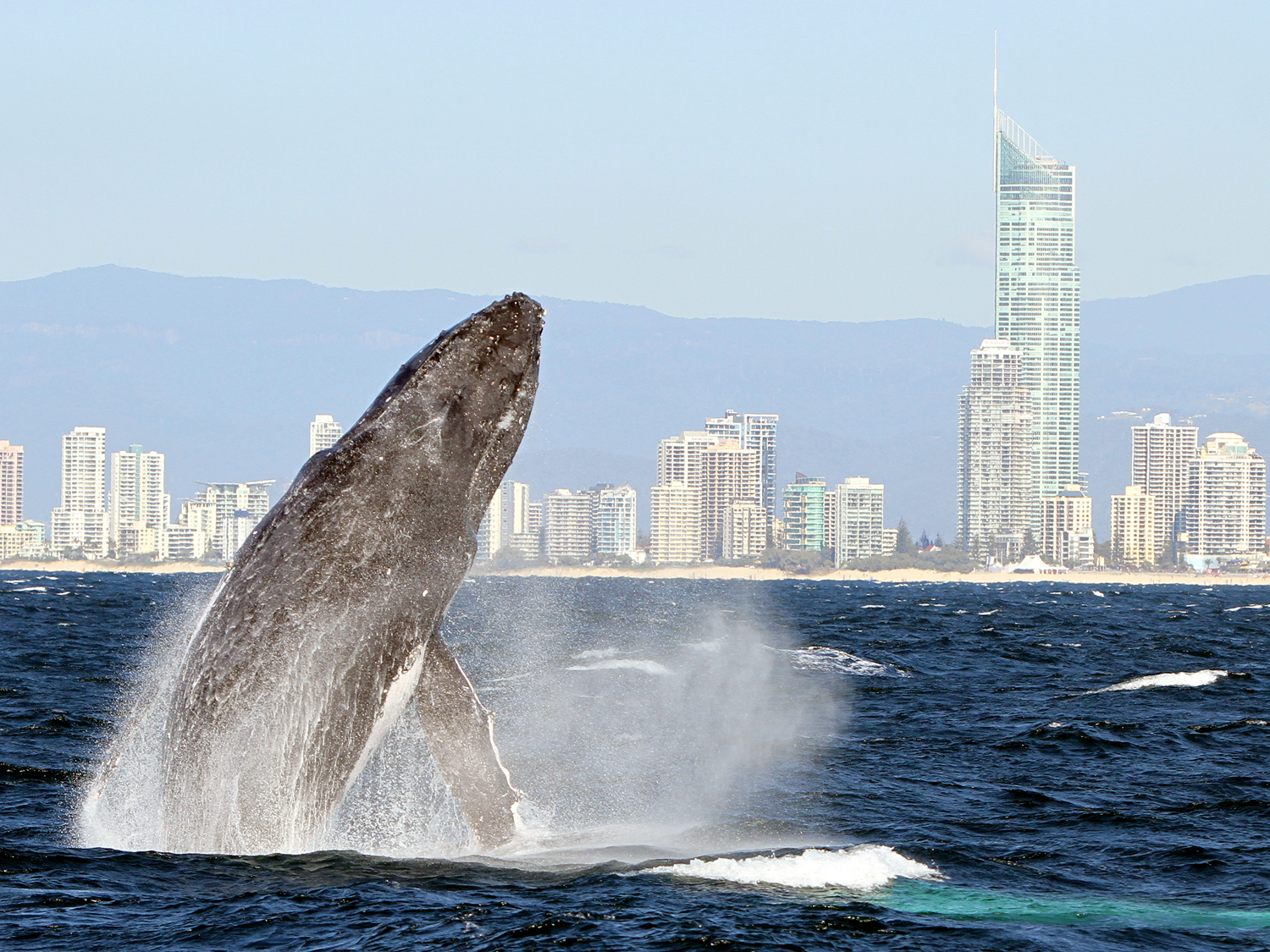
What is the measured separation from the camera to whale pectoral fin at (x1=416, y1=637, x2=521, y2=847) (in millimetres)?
12961

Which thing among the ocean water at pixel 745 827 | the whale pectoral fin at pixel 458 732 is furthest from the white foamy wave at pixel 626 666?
the whale pectoral fin at pixel 458 732

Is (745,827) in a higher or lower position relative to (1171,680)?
higher

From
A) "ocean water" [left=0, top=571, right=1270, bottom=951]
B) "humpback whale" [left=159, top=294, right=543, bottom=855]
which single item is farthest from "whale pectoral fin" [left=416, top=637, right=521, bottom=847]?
"ocean water" [left=0, top=571, right=1270, bottom=951]

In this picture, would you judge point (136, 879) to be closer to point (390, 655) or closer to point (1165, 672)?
point (390, 655)

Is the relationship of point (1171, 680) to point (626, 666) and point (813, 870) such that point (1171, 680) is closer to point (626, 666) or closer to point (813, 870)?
point (626, 666)

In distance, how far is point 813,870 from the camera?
13.2m

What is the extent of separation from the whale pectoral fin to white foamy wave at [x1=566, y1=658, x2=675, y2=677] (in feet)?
80.9

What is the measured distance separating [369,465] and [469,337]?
4.54 feet

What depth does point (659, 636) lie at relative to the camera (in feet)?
184

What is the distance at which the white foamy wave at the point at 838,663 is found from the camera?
38719 millimetres

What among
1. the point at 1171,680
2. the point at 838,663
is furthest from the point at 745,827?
the point at 838,663

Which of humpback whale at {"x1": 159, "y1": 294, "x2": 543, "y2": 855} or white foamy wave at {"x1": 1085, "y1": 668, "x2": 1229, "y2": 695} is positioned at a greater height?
humpback whale at {"x1": 159, "y1": 294, "x2": 543, "y2": 855}

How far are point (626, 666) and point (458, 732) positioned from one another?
2638cm

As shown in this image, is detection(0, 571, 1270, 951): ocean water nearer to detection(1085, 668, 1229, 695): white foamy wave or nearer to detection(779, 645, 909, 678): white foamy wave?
detection(1085, 668, 1229, 695): white foamy wave
